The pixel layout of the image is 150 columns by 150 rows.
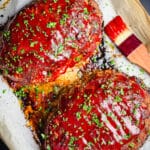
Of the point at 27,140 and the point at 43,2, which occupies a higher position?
the point at 43,2

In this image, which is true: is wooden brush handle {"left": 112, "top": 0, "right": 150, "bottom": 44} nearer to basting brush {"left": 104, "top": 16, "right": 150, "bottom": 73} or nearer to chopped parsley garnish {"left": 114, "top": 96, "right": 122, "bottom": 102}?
basting brush {"left": 104, "top": 16, "right": 150, "bottom": 73}

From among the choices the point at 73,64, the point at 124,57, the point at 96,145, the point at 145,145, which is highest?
the point at 73,64

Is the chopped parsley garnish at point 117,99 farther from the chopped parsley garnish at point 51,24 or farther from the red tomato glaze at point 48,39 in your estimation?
the chopped parsley garnish at point 51,24

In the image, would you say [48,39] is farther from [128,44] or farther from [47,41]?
[128,44]

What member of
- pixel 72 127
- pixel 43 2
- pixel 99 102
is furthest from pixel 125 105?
pixel 43 2

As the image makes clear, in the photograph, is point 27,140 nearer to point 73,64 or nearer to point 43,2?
point 73,64

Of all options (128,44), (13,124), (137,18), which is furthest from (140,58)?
(13,124)
